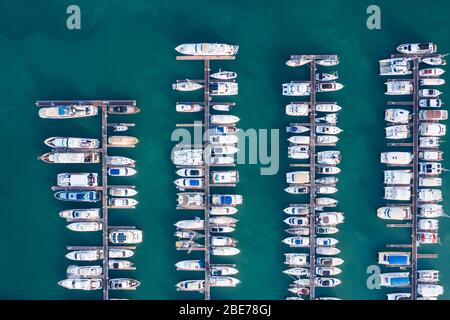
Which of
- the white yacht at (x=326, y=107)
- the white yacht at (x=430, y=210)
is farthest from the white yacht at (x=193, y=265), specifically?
the white yacht at (x=430, y=210)

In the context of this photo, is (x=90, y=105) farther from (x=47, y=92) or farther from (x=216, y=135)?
(x=216, y=135)

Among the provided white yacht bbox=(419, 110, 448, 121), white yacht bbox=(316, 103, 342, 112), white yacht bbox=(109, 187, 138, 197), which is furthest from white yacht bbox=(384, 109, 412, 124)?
white yacht bbox=(109, 187, 138, 197)

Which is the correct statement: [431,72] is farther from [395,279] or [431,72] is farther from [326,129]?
[395,279]

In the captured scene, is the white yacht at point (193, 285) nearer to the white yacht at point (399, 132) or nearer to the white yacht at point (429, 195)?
the white yacht at point (429, 195)

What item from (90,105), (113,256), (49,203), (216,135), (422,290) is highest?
(90,105)

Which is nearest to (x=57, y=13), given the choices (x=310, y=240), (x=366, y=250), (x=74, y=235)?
(x=74, y=235)

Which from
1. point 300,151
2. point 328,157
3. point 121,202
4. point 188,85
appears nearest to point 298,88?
point 300,151
